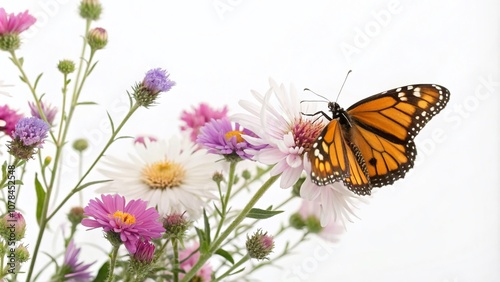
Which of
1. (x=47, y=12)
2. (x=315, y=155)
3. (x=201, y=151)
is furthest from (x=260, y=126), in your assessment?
(x=47, y=12)

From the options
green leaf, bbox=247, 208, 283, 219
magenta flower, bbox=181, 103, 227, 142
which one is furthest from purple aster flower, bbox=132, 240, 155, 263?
magenta flower, bbox=181, 103, 227, 142

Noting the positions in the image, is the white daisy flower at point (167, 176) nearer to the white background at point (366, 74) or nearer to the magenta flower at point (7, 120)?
the magenta flower at point (7, 120)

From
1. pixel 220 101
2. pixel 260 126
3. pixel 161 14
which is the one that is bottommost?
pixel 260 126

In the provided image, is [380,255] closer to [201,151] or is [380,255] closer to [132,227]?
[201,151]

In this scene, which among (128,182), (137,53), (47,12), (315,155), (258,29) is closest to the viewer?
(315,155)

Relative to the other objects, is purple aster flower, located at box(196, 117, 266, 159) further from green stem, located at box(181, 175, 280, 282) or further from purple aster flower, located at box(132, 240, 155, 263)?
purple aster flower, located at box(132, 240, 155, 263)

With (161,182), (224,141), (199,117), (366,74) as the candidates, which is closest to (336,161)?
(224,141)

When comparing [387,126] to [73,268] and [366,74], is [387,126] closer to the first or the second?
[73,268]

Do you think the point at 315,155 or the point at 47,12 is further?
the point at 47,12
